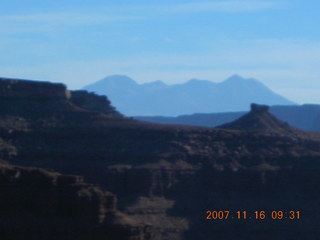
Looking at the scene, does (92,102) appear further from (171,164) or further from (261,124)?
(171,164)

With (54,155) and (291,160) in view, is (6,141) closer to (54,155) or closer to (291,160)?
(54,155)

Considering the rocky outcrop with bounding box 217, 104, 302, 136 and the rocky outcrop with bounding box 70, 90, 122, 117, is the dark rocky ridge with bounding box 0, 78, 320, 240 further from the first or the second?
the rocky outcrop with bounding box 217, 104, 302, 136

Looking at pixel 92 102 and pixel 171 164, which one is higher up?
pixel 92 102
